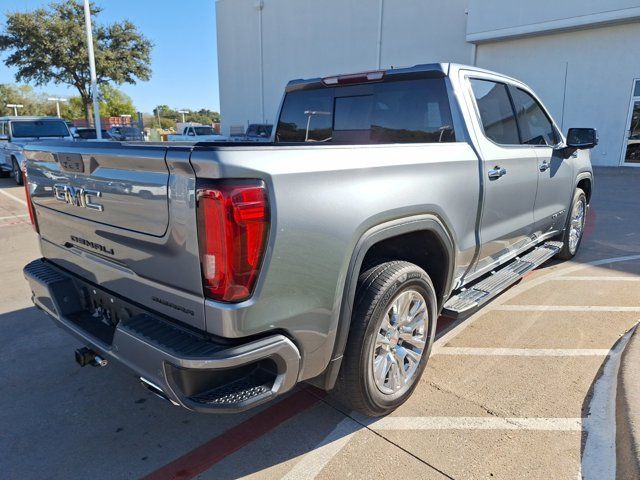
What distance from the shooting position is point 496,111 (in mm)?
3705

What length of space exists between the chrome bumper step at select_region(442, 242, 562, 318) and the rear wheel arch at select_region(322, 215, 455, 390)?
145 mm

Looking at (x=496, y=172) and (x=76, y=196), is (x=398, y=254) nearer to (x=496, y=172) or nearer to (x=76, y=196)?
(x=496, y=172)

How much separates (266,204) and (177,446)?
1582 mm

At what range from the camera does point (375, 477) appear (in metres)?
2.31

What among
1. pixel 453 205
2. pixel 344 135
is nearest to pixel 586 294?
pixel 453 205

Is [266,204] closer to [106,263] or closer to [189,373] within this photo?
[189,373]

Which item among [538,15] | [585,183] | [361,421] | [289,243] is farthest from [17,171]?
[538,15]

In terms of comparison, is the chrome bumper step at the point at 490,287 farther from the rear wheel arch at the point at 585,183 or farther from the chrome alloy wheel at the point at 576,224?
the rear wheel arch at the point at 585,183

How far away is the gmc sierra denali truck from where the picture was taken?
6.11 ft

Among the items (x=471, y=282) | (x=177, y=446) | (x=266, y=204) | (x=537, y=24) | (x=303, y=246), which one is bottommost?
(x=177, y=446)

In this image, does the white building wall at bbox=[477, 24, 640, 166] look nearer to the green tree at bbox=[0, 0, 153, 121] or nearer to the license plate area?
the license plate area

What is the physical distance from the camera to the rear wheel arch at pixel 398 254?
2.29 metres

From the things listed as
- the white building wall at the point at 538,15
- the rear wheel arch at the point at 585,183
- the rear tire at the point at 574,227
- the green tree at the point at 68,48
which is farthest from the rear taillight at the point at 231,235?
the green tree at the point at 68,48

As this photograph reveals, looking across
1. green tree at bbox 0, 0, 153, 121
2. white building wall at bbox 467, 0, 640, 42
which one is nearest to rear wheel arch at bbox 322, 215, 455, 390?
white building wall at bbox 467, 0, 640, 42
